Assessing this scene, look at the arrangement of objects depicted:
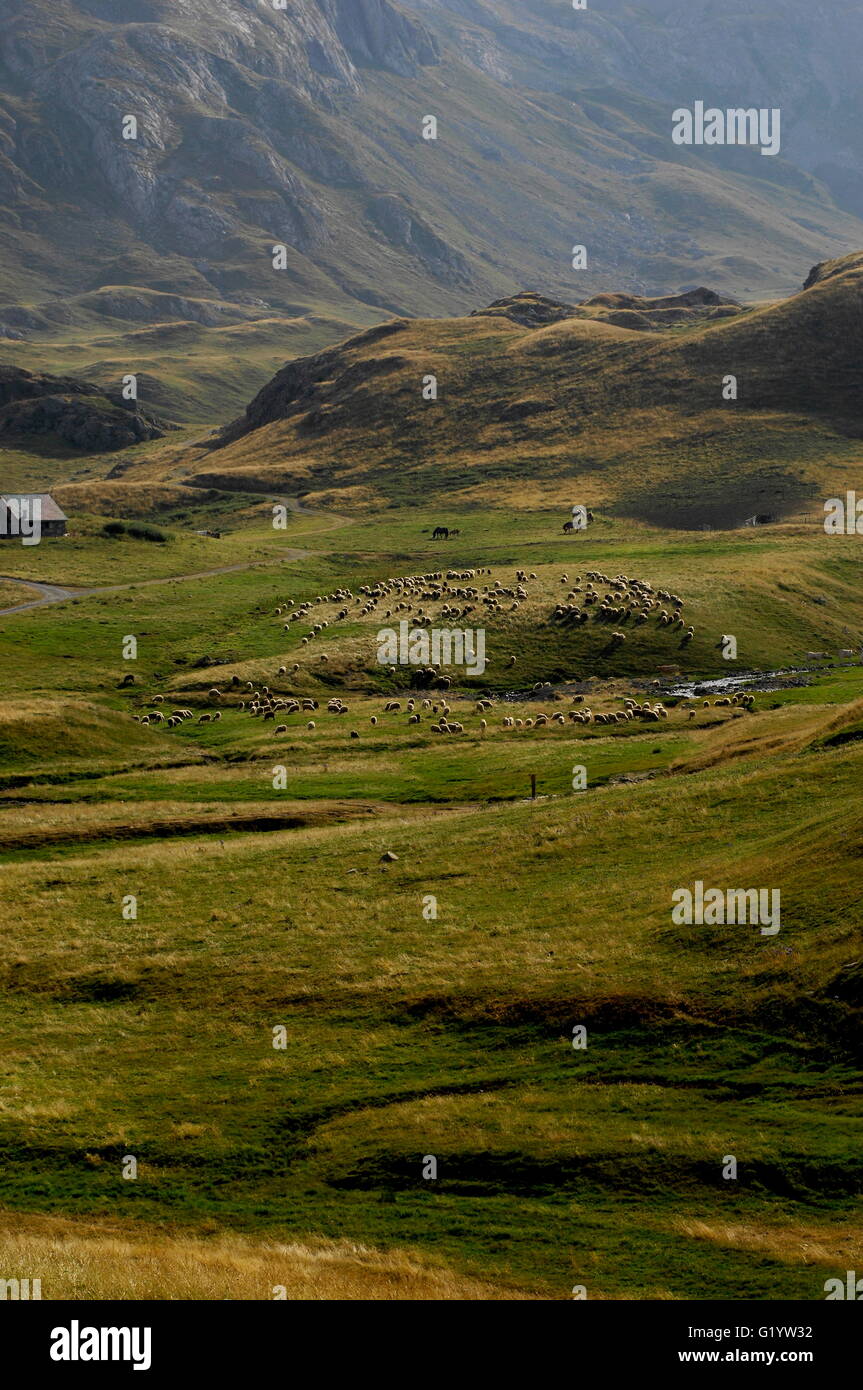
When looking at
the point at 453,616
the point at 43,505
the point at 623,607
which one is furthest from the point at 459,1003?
the point at 43,505

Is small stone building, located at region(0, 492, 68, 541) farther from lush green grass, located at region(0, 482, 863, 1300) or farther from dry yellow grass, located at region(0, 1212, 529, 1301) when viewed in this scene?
dry yellow grass, located at region(0, 1212, 529, 1301)

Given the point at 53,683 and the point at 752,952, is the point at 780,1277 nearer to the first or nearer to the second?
the point at 752,952

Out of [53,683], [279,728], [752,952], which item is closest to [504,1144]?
[752,952]

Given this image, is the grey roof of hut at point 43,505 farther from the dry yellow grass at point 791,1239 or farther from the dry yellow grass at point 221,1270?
the dry yellow grass at point 791,1239

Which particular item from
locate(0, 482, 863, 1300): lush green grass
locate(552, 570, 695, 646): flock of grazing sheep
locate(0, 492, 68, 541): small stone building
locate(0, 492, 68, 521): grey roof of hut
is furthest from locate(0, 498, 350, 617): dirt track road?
locate(0, 482, 863, 1300): lush green grass

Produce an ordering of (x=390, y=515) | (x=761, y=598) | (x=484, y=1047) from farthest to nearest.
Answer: (x=390, y=515) → (x=761, y=598) → (x=484, y=1047)
